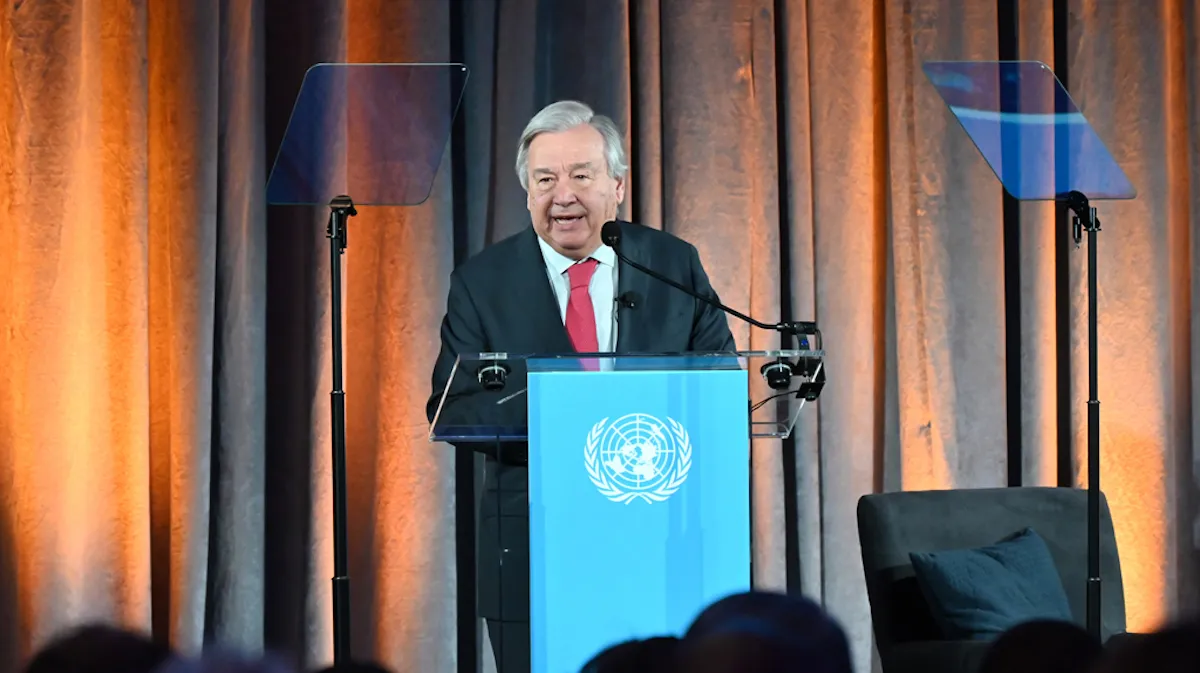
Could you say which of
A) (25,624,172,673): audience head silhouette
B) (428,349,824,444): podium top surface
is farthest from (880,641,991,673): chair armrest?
(25,624,172,673): audience head silhouette

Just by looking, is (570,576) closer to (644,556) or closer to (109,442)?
(644,556)

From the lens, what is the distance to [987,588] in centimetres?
325

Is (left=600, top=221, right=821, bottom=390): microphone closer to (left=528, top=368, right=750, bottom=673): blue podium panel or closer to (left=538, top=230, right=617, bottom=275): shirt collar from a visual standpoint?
(left=528, top=368, right=750, bottom=673): blue podium panel

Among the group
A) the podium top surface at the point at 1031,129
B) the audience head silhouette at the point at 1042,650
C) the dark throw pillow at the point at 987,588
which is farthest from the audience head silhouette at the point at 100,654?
the podium top surface at the point at 1031,129

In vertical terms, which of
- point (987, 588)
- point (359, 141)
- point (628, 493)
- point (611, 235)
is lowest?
point (987, 588)

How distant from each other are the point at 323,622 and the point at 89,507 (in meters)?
0.72

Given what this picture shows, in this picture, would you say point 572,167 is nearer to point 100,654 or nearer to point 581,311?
point 581,311

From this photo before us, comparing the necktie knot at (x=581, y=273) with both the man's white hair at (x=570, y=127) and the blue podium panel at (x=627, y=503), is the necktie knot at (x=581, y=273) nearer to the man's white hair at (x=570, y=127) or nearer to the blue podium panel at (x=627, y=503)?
the man's white hair at (x=570, y=127)

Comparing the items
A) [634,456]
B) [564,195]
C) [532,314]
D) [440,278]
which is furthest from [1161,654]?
[440,278]

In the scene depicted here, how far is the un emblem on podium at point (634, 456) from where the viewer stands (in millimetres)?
2416

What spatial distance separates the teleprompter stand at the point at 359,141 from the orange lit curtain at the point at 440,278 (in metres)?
0.94

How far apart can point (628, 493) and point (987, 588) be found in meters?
1.21

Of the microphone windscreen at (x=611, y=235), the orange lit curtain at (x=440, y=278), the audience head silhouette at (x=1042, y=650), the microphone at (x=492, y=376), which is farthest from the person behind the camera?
the orange lit curtain at (x=440, y=278)

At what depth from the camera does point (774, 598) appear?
1.29m
